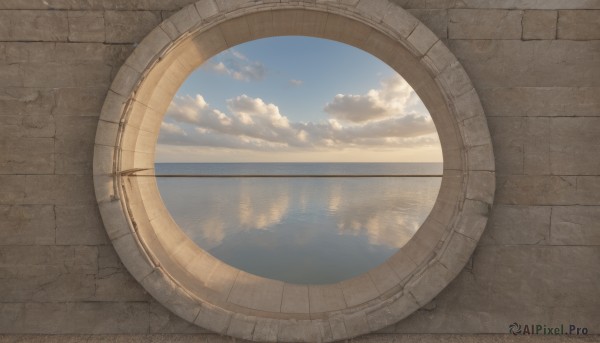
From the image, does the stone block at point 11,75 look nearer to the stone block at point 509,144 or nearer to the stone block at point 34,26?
the stone block at point 34,26

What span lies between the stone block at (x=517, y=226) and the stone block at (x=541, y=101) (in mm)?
1553

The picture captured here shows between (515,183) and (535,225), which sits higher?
(515,183)

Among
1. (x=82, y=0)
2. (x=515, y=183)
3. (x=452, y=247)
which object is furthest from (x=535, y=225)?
(x=82, y=0)

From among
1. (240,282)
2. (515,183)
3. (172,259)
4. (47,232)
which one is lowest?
(240,282)

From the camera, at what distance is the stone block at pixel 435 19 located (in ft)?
12.8

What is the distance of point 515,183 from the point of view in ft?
12.7

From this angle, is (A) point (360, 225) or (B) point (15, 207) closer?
(B) point (15, 207)

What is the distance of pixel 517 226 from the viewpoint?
153 inches

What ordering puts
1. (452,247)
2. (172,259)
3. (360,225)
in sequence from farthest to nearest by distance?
(360,225) < (172,259) < (452,247)

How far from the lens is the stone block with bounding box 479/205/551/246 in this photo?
12.7 ft

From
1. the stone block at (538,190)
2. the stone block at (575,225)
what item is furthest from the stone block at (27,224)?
the stone block at (575,225)

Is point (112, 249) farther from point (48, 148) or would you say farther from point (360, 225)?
point (360, 225)

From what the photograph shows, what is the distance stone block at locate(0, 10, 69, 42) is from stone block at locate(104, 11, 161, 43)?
2.26ft

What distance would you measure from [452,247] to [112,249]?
17.7 ft
